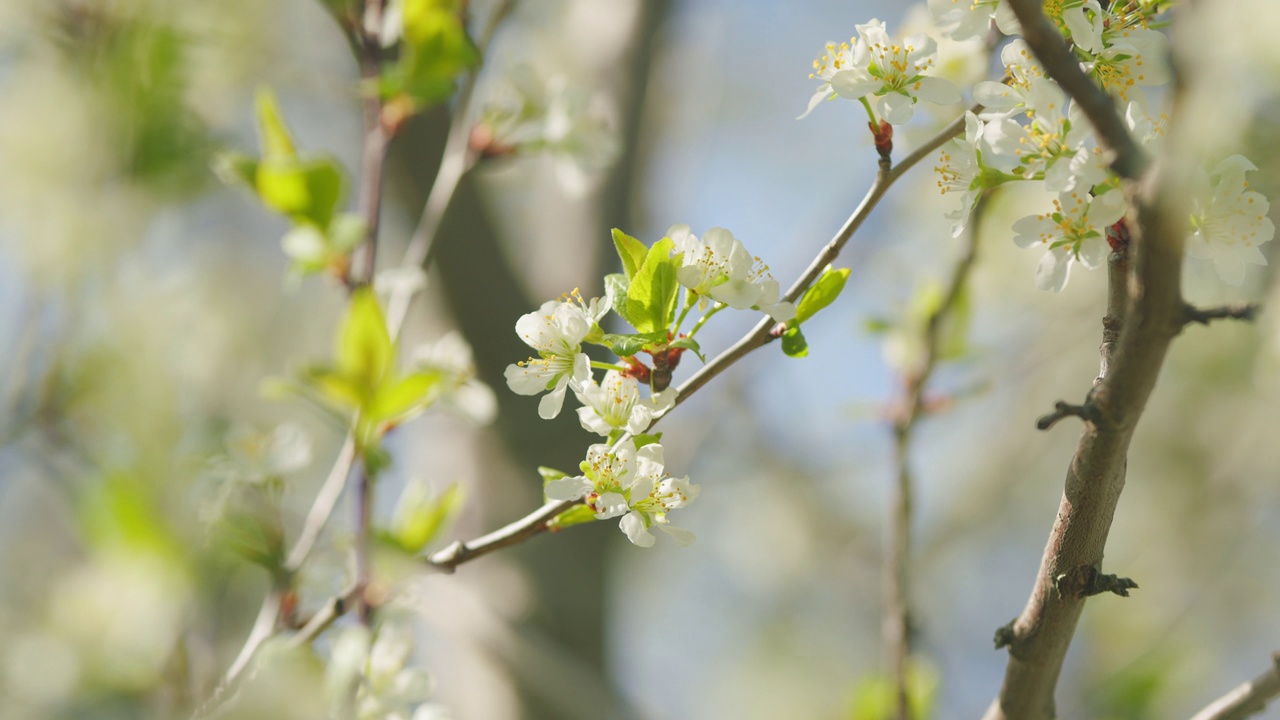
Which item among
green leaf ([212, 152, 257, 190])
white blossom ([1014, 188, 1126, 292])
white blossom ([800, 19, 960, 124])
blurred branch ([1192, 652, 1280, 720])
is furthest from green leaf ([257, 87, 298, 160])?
blurred branch ([1192, 652, 1280, 720])

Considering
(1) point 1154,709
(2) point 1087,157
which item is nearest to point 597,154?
(2) point 1087,157

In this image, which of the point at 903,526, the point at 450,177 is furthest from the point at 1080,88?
the point at 450,177

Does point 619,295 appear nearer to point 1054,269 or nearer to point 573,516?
point 573,516

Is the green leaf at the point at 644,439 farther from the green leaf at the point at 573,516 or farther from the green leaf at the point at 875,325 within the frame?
the green leaf at the point at 875,325

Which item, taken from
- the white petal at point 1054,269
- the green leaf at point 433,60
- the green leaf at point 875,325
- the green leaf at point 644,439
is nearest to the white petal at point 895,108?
the white petal at point 1054,269

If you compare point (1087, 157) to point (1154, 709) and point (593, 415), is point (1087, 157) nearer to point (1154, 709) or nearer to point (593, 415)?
point (593, 415)
